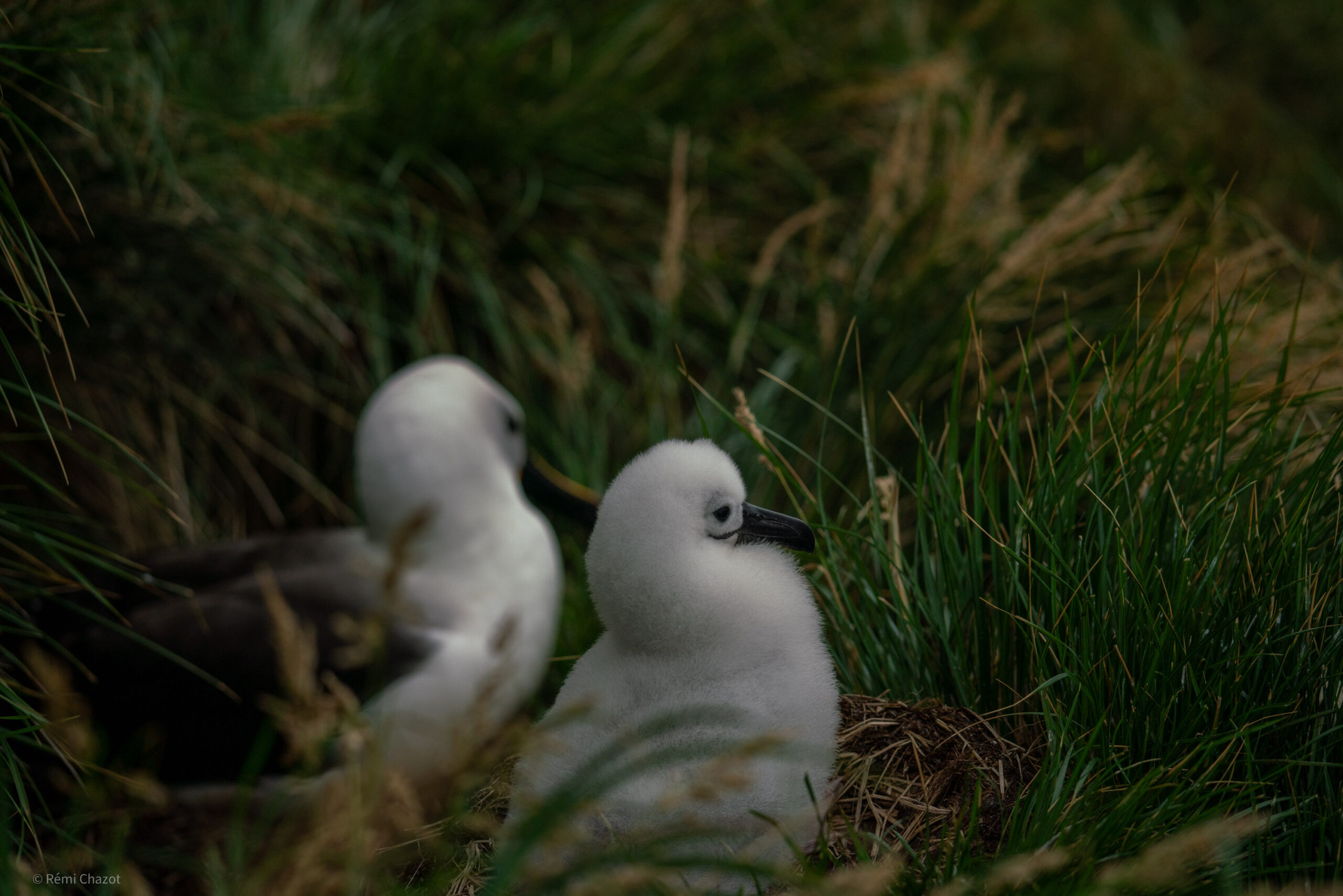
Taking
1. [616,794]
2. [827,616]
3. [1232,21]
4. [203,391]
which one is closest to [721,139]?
[203,391]

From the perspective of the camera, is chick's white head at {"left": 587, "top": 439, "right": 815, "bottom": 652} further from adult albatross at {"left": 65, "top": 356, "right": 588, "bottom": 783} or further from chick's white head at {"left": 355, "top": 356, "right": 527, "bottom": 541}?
chick's white head at {"left": 355, "top": 356, "right": 527, "bottom": 541}

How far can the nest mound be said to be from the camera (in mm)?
1848

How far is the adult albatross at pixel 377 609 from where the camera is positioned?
2857 millimetres

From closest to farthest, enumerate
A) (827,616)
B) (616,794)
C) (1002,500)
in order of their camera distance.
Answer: (616,794) → (827,616) → (1002,500)

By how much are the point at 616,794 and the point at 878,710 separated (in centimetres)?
61

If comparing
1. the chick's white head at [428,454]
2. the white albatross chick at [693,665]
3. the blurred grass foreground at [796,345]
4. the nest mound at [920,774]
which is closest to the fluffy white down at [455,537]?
the chick's white head at [428,454]

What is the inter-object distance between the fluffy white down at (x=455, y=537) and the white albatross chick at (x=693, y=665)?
1.03m

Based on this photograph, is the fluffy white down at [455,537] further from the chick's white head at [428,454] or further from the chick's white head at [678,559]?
the chick's white head at [678,559]

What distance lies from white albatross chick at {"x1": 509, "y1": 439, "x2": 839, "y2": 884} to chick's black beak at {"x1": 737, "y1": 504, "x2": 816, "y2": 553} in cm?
5

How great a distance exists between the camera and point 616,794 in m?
1.70

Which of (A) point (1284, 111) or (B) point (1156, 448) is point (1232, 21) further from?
(B) point (1156, 448)

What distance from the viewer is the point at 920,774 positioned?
1899 millimetres

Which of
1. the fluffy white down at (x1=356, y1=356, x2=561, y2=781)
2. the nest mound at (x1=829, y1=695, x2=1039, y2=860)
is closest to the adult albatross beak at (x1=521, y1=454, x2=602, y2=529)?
the fluffy white down at (x1=356, y1=356, x2=561, y2=781)

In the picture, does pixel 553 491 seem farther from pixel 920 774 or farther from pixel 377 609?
pixel 920 774
